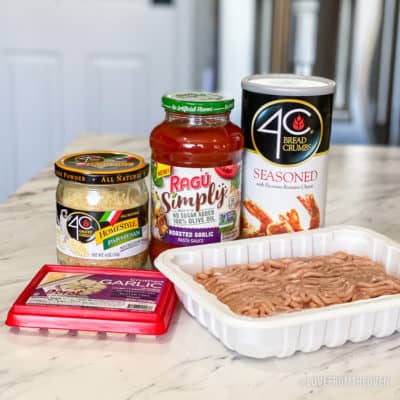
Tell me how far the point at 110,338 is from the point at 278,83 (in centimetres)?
44

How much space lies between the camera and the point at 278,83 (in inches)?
41.1

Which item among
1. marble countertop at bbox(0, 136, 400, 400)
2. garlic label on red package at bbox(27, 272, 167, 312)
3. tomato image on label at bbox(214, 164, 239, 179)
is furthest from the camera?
tomato image on label at bbox(214, 164, 239, 179)

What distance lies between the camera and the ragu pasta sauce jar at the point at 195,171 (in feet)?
3.10

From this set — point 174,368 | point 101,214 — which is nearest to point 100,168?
point 101,214

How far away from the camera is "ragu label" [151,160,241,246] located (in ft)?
3.10

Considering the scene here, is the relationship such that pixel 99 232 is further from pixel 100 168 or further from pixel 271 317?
pixel 271 317

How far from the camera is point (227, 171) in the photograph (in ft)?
3.16

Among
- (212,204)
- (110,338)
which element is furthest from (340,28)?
(110,338)

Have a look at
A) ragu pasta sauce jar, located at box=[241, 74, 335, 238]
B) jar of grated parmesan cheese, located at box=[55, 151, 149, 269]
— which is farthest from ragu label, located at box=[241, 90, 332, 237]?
jar of grated parmesan cheese, located at box=[55, 151, 149, 269]

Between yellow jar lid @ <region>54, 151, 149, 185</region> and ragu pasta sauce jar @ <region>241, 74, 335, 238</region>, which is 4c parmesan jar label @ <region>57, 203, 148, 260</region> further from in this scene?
ragu pasta sauce jar @ <region>241, 74, 335, 238</region>

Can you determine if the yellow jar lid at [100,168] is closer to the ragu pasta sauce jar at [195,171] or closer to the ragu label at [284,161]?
the ragu pasta sauce jar at [195,171]

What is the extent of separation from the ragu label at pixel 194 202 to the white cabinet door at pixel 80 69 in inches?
77.5

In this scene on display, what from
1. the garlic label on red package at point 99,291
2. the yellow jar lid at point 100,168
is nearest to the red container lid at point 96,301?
the garlic label on red package at point 99,291

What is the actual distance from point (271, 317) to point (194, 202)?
0.23m
